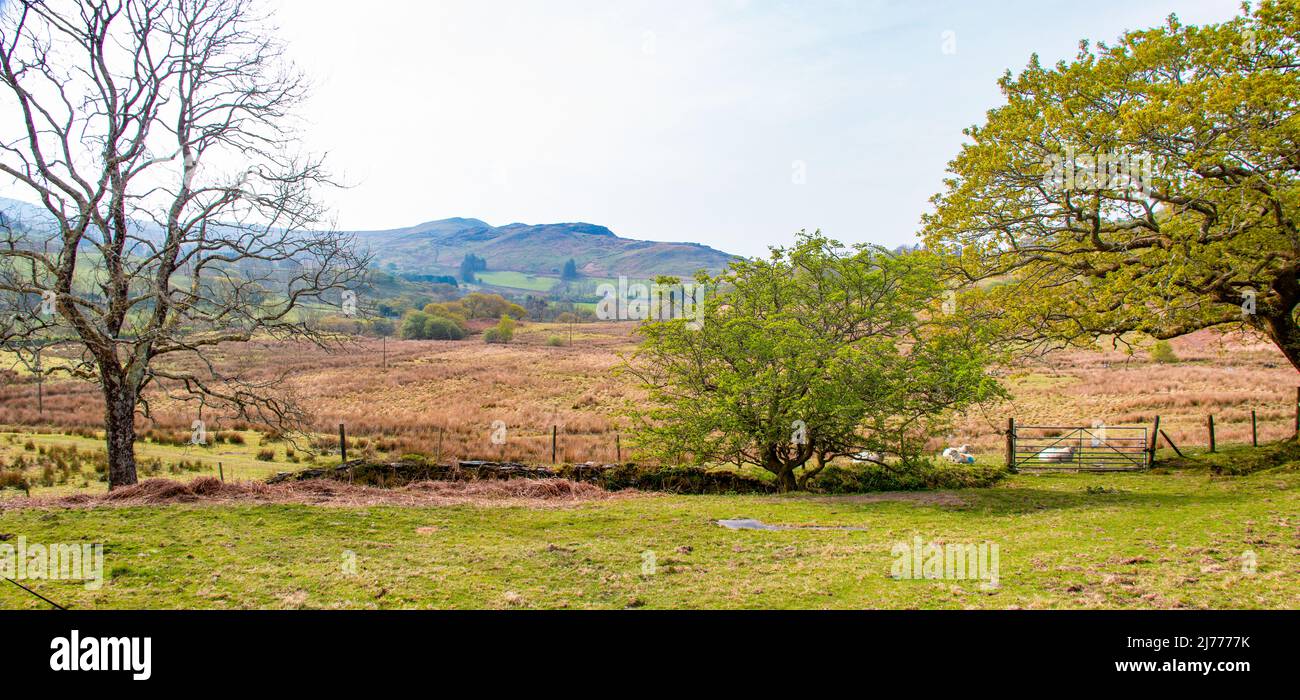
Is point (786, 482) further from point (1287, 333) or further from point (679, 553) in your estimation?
point (1287, 333)

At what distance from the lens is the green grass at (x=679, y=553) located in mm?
7566

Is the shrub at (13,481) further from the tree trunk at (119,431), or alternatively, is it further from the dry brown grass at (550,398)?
the dry brown grass at (550,398)

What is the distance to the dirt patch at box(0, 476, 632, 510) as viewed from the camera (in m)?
13.3

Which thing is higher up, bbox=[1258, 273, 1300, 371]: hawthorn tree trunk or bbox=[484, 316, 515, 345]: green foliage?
bbox=[484, 316, 515, 345]: green foliage

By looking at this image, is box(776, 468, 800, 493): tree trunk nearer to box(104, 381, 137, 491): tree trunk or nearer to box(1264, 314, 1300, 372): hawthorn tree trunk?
box(1264, 314, 1300, 372): hawthorn tree trunk

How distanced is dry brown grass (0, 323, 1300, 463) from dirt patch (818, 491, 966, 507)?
387cm

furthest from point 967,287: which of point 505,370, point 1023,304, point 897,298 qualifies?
point 505,370

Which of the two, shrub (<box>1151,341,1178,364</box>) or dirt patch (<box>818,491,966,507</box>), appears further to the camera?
shrub (<box>1151,341,1178,364</box>)

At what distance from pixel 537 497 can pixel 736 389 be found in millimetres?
5394

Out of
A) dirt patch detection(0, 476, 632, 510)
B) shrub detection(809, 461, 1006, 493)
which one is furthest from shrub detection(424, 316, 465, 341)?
shrub detection(809, 461, 1006, 493)

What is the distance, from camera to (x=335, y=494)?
15.4 m

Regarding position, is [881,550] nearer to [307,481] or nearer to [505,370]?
[307,481]

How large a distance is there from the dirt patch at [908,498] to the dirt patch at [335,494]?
5287mm

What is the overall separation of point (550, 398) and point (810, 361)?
37.8 m
